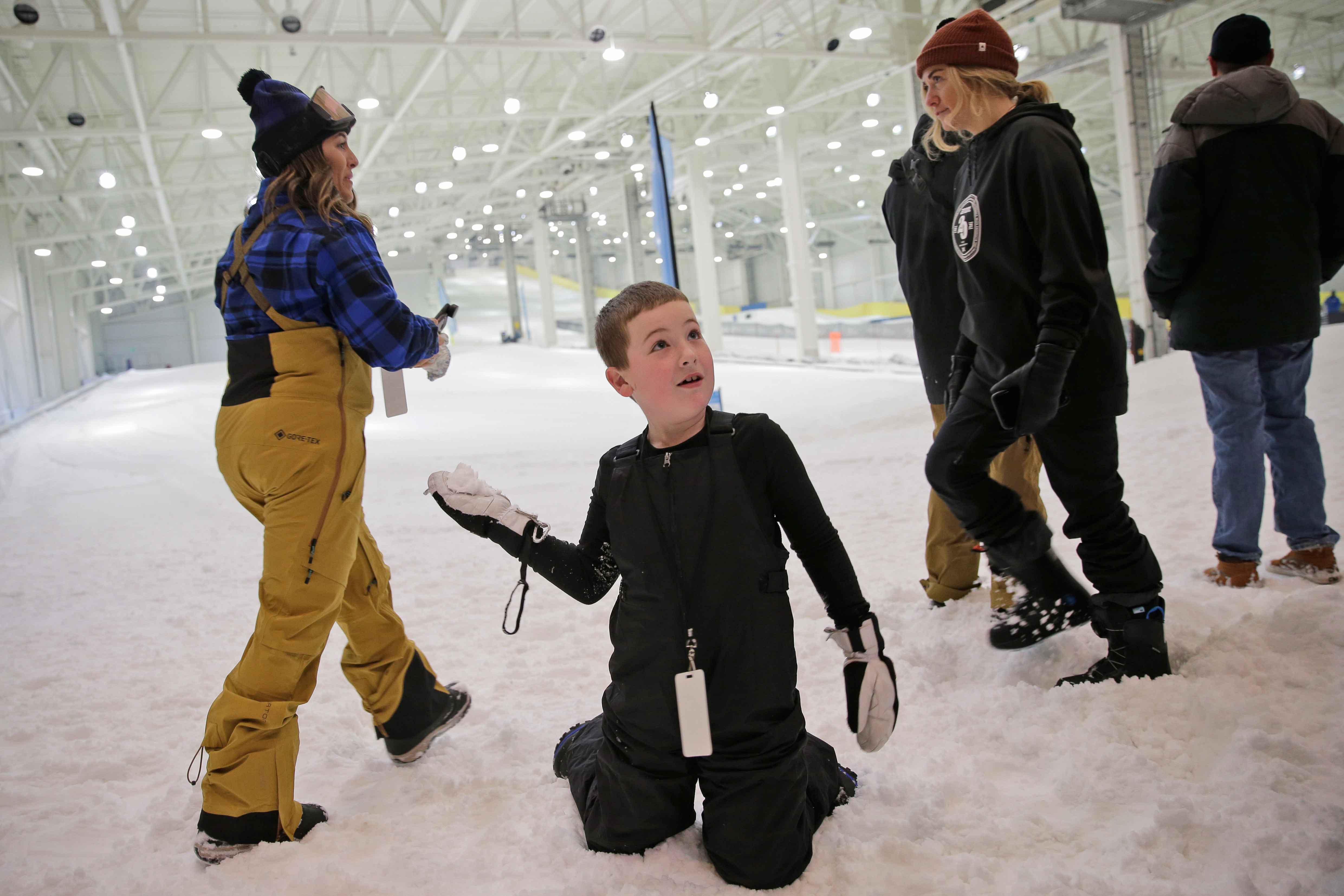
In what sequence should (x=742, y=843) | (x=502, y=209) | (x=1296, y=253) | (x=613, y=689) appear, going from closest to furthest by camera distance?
1. (x=742, y=843)
2. (x=613, y=689)
3. (x=1296, y=253)
4. (x=502, y=209)

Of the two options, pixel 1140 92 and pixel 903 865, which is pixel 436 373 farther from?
pixel 1140 92

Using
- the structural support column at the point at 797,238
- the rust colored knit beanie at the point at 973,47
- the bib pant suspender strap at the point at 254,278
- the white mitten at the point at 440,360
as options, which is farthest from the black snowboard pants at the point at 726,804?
the structural support column at the point at 797,238

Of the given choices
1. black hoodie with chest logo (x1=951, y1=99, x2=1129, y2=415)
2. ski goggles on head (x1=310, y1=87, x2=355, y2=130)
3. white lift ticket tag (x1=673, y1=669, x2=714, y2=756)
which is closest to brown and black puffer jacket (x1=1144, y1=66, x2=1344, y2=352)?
black hoodie with chest logo (x1=951, y1=99, x2=1129, y2=415)

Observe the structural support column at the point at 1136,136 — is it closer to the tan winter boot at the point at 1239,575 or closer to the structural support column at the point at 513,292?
the tan winter boot at the point at 1239,575

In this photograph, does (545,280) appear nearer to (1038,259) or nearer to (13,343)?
(13,343)

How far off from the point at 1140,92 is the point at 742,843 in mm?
12086

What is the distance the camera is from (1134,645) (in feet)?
6.40

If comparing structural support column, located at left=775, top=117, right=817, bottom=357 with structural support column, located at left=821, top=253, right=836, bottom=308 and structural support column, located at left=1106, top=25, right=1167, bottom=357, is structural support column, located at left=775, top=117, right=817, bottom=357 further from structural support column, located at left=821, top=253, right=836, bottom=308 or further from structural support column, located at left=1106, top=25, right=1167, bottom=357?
structural support column, located at left=821, top=253, right=836, bottom=308

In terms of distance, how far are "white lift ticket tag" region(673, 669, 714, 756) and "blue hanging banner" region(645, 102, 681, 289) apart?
4.66 m

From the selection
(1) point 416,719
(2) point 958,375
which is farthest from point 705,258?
(1) point 416,719

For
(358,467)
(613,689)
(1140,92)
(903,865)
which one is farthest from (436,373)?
(1140,92)

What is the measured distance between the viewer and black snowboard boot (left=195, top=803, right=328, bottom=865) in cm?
168

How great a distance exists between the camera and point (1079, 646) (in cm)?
221

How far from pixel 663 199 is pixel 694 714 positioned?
5.26 m
